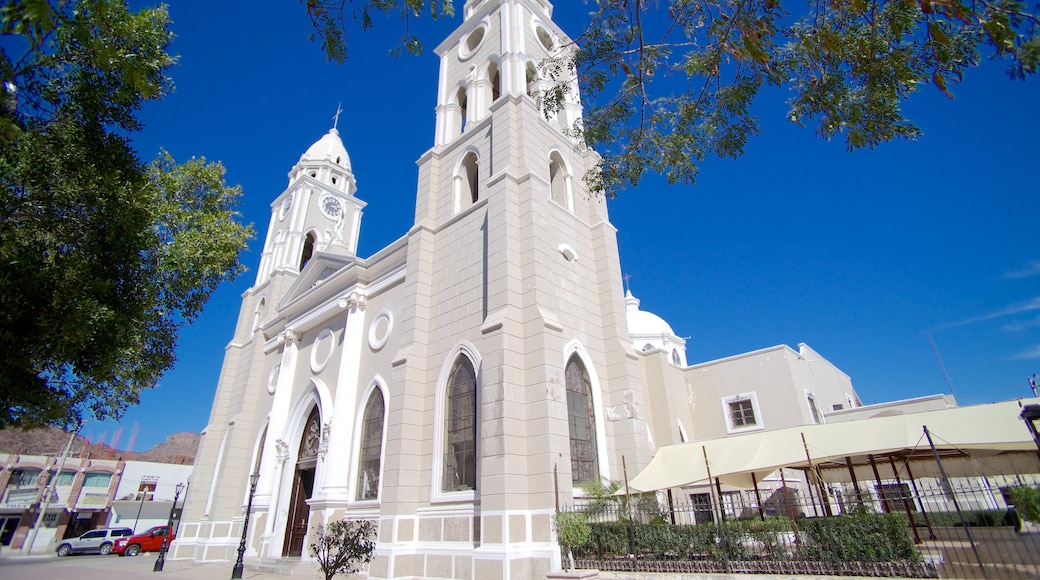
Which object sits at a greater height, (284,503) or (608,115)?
(608,115)

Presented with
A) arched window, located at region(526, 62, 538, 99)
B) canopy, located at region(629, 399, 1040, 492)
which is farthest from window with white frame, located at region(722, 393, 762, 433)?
arched window, located at region(526, 62, 538, 99)

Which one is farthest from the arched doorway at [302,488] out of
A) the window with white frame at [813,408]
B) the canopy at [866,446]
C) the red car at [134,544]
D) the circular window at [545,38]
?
the window with white frame at [813,408]

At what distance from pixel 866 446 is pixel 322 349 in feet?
53.3

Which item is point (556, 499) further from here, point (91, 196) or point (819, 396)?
point (819, 396)

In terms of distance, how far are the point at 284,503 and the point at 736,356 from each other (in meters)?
16.9

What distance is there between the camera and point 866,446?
30.4 ft

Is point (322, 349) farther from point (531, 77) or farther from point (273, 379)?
point (531, 77)

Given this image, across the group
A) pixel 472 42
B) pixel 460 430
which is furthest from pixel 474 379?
pixel 472 42

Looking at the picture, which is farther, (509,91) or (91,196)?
(509,91)

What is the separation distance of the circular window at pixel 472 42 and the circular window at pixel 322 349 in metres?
12.0

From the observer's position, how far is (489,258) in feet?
43.4

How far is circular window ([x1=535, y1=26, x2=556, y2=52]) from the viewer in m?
20.2

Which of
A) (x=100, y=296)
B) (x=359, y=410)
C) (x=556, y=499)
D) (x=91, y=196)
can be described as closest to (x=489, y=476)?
(x=556, y=499)

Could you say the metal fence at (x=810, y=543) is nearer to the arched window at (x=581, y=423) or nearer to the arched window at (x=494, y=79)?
the arched window at (x=581, y=423)
